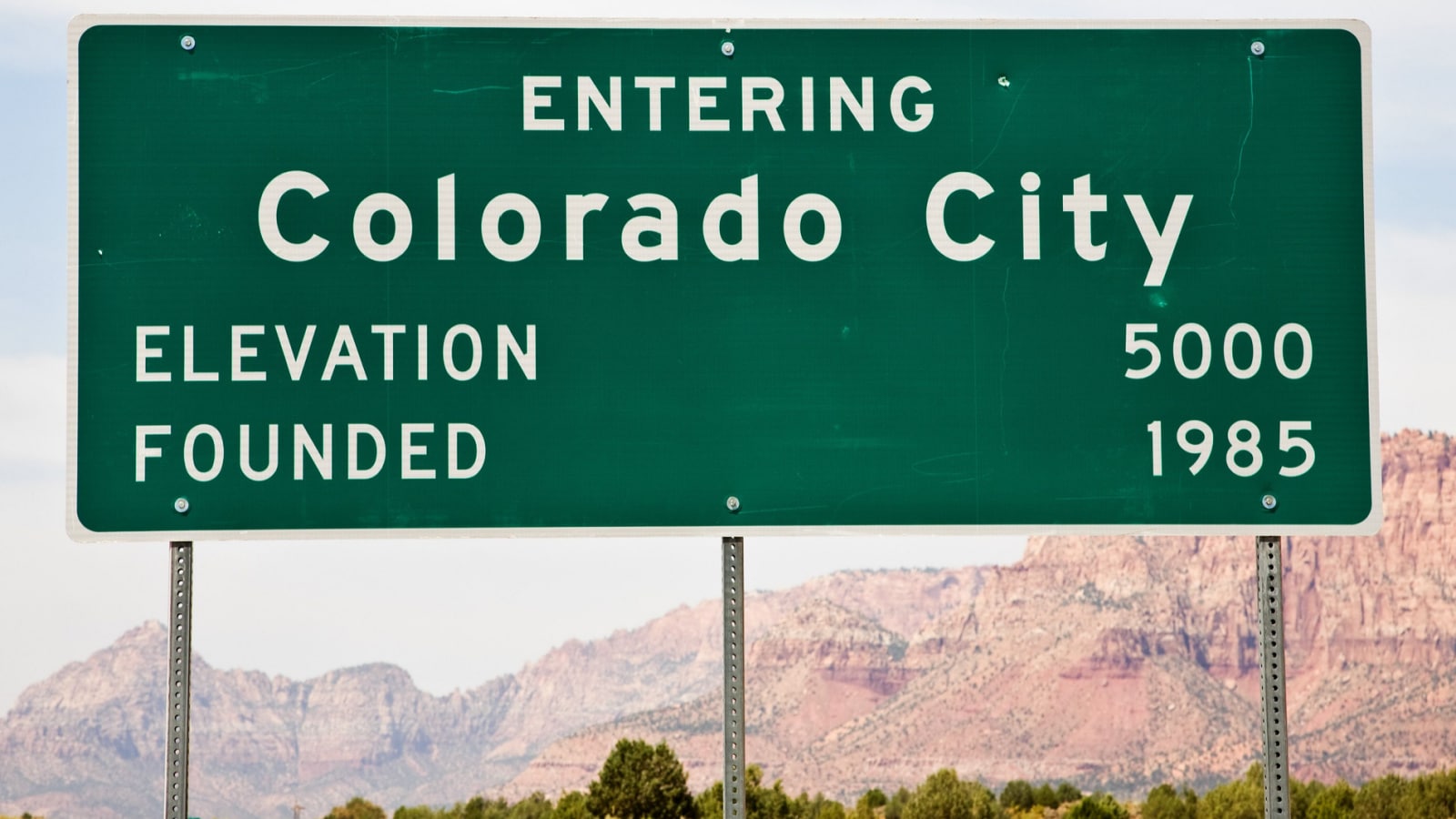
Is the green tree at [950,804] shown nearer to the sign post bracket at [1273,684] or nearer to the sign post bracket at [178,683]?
the sign post bracket at [1273,684]

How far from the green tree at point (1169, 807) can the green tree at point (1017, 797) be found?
635 centimetres

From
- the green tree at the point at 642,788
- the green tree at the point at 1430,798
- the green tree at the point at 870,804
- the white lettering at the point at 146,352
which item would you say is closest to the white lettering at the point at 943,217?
the white lettering at the point at 146,352

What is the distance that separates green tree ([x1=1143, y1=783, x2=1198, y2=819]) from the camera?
85.5 m

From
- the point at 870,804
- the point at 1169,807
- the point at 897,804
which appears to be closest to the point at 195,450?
the point at 1169,807

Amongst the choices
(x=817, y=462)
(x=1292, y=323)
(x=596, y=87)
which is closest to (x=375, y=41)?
(x=596, y=87)

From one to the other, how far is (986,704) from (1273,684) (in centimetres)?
12576

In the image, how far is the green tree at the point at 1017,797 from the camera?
297 feet

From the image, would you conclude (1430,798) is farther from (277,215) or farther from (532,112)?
Answer: (277,215)

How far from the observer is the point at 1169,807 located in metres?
86.1

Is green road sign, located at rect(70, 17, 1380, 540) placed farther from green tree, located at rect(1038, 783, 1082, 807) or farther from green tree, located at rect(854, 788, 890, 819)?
green tree, located at rect(1038, 783, 1082, 807)

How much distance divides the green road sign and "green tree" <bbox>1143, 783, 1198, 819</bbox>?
277 feet

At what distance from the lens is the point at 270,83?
→ 237 inches

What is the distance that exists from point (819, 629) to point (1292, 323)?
468ft

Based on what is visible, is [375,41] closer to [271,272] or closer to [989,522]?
[271,272]
